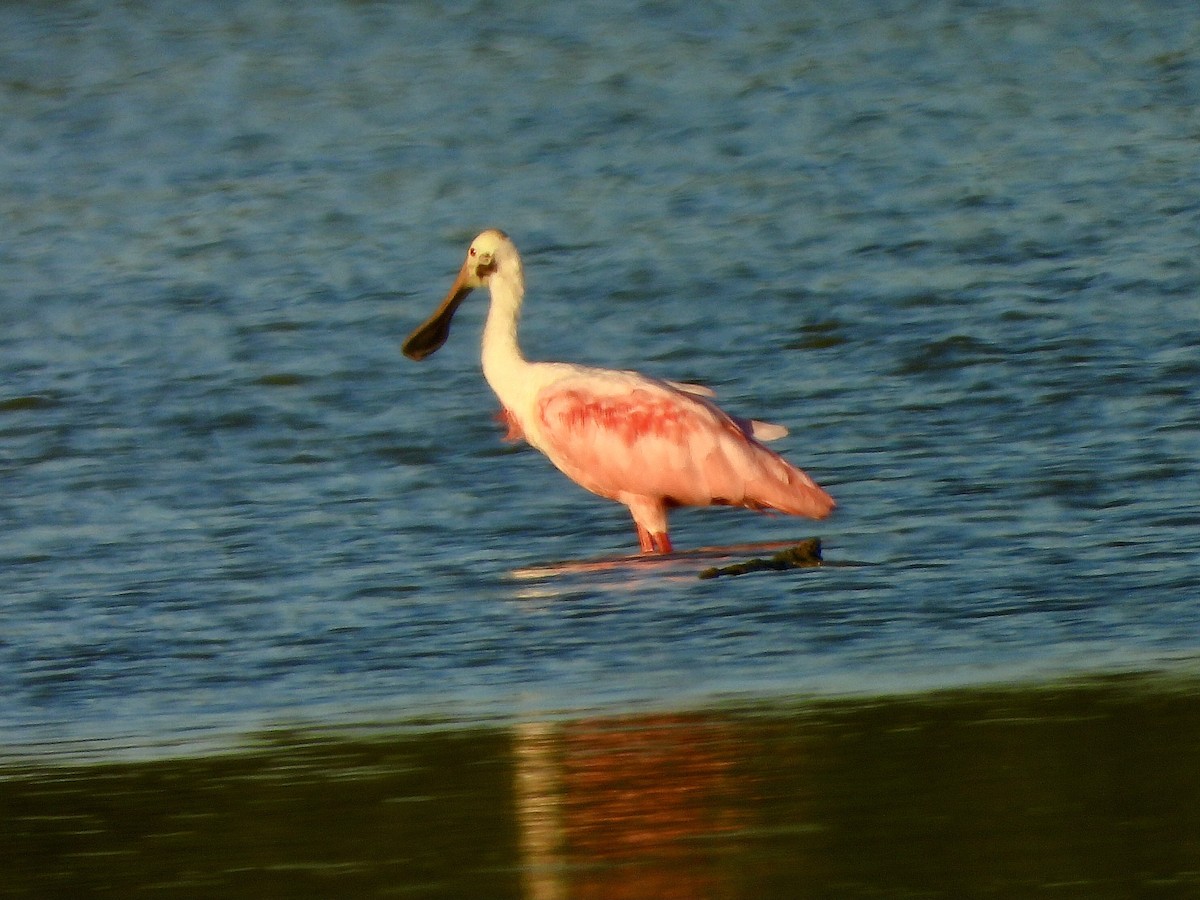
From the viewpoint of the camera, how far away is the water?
306 inches

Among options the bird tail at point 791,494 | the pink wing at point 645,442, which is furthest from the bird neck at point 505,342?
the bird tail at point 791,494

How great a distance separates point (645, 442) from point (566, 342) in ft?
11.3

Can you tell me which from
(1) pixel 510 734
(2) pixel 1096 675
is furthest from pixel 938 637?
(1) pixel 510 734

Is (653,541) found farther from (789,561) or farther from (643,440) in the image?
(789,561)

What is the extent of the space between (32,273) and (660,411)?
6318 mm

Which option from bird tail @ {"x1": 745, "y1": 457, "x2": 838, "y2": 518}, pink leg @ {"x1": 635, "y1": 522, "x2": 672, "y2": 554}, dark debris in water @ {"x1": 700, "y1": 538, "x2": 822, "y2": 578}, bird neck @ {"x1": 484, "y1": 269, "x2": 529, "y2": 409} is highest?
bird neck @ {"x1": 484, "y1": 269, "x2": 529, "y2": 409}

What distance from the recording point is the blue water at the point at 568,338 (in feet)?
25.8

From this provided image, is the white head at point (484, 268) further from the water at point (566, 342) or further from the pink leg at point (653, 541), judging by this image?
the pink leg at point (653, 541)

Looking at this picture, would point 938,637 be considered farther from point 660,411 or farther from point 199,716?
point 660,411

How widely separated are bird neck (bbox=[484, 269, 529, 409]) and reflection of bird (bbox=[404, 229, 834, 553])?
2 centimetres

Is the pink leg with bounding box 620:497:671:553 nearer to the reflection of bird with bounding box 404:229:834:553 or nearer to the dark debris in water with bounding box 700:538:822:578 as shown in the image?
the reflection of bird with bounding box 404:229:834:553

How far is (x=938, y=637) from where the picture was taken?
24.9 ft

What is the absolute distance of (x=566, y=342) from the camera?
1376 cm

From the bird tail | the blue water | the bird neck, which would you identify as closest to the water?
the blue water
